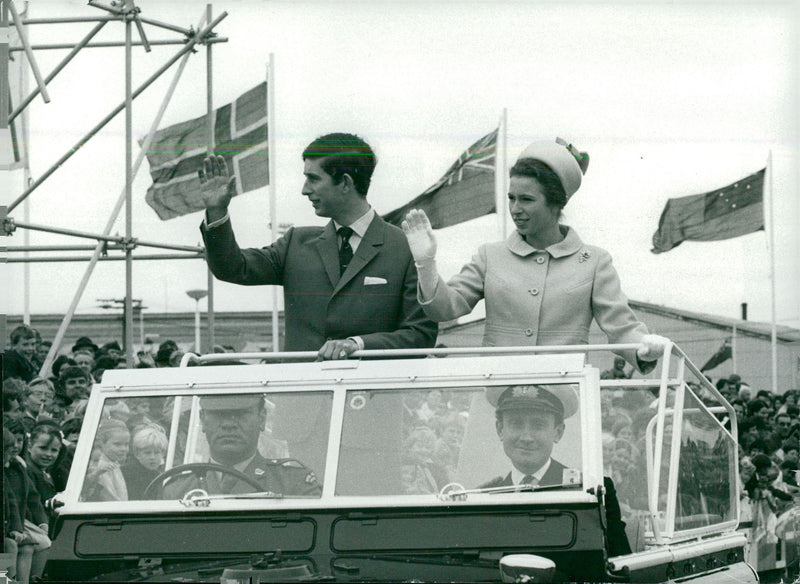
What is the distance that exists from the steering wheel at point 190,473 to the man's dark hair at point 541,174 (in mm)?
1752

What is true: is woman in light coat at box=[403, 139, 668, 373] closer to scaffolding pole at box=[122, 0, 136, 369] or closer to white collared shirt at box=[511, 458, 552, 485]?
white collared shirt at box=[511, 458, 552, 485]

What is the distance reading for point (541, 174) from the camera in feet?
18.5

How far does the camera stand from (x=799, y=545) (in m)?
11.1

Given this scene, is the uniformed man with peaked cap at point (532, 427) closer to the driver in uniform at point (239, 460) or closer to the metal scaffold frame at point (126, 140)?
the driver in uniform at point (239, 460)

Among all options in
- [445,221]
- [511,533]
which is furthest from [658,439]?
[445,221]

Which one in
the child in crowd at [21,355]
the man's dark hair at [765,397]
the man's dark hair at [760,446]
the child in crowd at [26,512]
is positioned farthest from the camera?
the man's dark hair at [765,397]

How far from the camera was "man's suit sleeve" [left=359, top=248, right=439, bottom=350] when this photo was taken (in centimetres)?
562

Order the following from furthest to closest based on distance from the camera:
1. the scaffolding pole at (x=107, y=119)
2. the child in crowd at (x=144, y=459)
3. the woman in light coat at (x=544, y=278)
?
the scaffolding pole at (x=107, y=119) < the woman in light coat at (x=544, y=278) < the child in crowd at (x=144, y=459)

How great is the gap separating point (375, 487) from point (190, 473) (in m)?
0.74

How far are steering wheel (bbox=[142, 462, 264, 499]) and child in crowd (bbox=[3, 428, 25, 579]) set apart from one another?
5.67 ft

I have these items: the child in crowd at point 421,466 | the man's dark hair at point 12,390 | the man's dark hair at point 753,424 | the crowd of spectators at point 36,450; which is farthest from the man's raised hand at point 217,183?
the man's dark hair at point 753,424

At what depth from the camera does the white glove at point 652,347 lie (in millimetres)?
5188

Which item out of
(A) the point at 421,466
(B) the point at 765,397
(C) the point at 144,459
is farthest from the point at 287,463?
(B) the point at 765,397

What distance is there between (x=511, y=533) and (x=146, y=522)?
1.36 metres
